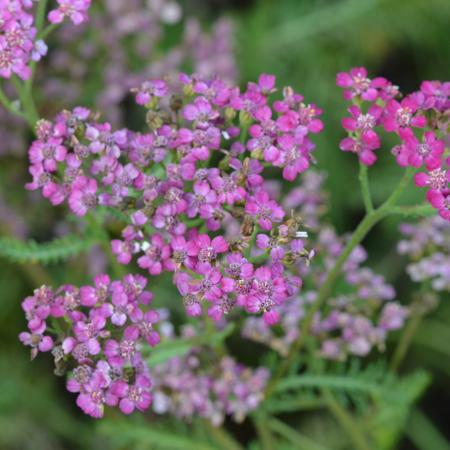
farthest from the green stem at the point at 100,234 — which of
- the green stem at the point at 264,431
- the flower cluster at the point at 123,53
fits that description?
the flower cluster at the point at 123,53

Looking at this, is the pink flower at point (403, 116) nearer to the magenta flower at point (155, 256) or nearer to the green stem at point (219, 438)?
the magenta flower at point (155, 256)

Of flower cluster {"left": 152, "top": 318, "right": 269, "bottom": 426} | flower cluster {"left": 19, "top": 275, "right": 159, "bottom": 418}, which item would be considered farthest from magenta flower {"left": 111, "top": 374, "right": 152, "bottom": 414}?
flower cluster {"left": 152, "top": 318, "right": 269, "bottom": 426}

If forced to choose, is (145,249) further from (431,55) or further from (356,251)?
(431,55)

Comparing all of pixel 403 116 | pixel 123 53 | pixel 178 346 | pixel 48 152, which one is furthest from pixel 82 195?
pixel 123 53

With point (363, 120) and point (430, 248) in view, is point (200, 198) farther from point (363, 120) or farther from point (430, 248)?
point (430, 248)

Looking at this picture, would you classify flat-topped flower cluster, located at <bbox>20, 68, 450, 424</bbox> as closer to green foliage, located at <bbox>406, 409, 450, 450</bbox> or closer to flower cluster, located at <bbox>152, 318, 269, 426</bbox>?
flower cluster, located at <bbox>152, 318, 269, 426</bbox>

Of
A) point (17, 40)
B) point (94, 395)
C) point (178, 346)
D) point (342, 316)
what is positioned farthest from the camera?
point (342, 316)
